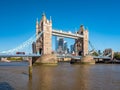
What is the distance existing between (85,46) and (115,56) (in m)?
38.7

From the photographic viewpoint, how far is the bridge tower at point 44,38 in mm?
87625

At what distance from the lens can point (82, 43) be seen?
11744 cm

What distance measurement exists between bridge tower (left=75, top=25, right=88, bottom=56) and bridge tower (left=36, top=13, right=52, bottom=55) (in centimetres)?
3022

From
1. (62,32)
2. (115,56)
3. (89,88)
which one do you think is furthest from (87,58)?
(89,88)

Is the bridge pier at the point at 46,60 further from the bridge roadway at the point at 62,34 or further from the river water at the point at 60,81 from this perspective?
the river water at the point at 60,81

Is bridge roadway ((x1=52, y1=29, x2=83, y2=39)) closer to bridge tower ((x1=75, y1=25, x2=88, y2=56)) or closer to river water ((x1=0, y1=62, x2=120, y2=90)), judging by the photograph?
bridge tower ((x1=75, y1=25, x2=88, y2=56))

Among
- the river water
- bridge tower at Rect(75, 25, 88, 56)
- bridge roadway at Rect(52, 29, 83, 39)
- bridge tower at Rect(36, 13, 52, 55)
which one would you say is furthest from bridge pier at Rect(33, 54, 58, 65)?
bridge tower at Rect(75, 25, 88, 56)

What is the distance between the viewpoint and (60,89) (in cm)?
2166

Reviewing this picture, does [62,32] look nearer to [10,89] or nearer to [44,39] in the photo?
[44,39]

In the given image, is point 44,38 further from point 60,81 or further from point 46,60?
point 60,81

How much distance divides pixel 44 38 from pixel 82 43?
113ft

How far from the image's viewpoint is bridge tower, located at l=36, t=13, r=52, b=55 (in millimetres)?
87625

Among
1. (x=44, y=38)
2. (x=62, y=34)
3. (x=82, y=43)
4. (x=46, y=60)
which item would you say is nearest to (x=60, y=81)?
(x=46, y=60)

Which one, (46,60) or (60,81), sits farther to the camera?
(46,60)
